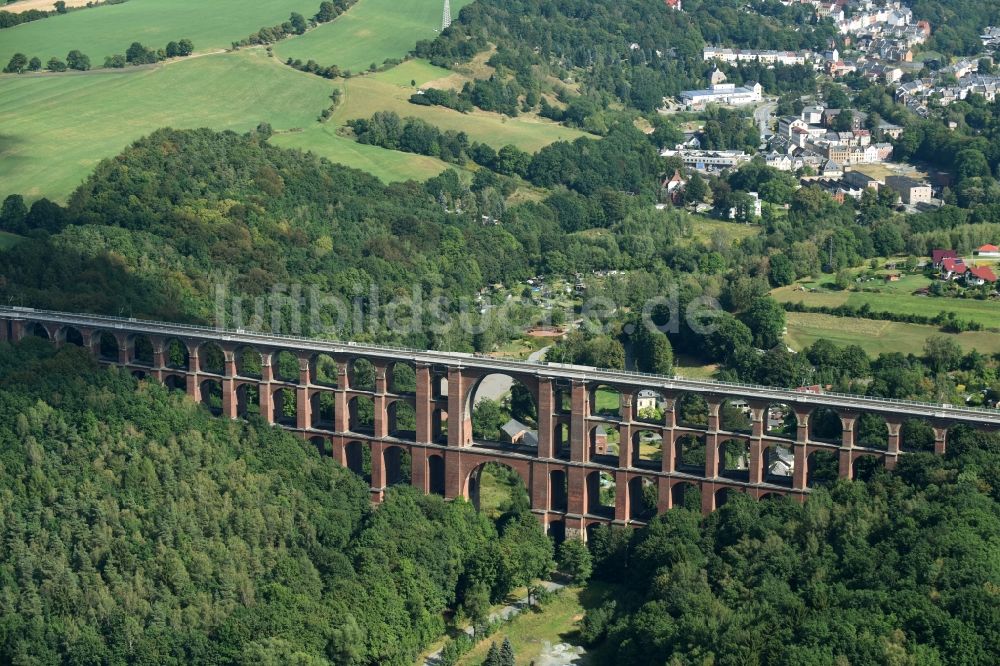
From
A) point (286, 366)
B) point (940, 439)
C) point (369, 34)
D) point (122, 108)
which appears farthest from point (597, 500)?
point (369, 34)

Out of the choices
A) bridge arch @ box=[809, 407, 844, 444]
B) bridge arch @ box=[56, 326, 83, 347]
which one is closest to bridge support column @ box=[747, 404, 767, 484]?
bridge arch @ box=[809, 407, 844, 444]

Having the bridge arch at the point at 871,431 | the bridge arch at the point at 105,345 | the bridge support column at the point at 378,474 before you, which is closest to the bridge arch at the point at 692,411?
the bridge arch at the point at 871,431

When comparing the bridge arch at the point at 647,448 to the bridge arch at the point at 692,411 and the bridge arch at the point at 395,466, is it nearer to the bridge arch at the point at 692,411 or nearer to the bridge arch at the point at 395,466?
the bridge arch at the point at 692,411

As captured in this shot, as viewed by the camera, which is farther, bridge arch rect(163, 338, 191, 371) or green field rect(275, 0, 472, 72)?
green field rect(275, 0, 472, 72)

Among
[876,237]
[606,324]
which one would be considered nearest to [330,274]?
[606,324]

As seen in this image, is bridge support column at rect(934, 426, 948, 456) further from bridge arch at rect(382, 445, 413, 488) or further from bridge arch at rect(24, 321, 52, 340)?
bridge arch at rect(24, 321, 52, 340)

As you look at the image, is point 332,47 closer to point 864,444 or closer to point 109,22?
point 109,22
